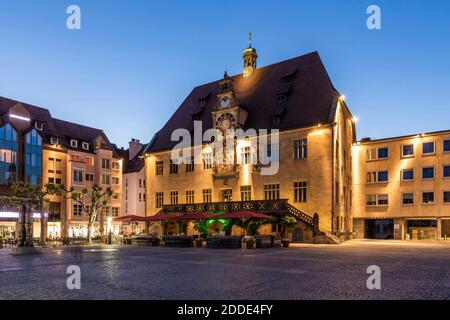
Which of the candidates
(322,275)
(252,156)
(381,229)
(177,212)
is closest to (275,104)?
(252,156)

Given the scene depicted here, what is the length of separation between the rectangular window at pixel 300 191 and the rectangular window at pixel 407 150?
15.5 meters

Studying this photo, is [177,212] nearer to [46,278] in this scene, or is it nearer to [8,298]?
[46,278]

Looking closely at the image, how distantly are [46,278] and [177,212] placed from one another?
3860 centimetres

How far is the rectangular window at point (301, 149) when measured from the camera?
149ft

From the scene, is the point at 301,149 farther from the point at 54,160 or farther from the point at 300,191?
the point at 54,160

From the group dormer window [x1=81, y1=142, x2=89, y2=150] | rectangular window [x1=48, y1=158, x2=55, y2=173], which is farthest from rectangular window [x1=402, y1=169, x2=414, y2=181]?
rectangular window [x1=48, y1=158, x2=55, y2=173]

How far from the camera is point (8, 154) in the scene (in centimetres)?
5997

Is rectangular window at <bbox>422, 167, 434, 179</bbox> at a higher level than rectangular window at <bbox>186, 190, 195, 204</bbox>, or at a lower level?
higher

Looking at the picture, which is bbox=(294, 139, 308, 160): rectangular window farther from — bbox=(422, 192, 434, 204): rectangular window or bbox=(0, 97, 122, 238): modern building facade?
bbox=(0, 97, 122, 238): modern building facade

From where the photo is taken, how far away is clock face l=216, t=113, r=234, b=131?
51.1 m

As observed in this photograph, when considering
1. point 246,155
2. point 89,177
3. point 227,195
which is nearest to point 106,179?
point 89,177

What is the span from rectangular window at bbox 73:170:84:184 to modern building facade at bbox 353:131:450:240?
42.5 metres

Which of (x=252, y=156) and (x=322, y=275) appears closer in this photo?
(x=322, y=275)
